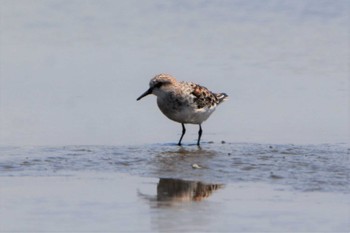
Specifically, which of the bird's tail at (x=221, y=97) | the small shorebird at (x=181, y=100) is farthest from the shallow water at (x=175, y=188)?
the bird's tail at (x=221, y=97)

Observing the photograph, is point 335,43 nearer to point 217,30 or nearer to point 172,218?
point 217,30

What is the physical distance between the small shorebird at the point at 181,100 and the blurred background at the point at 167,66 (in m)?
0.27

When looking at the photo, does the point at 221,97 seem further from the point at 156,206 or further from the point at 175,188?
the point at 156,206

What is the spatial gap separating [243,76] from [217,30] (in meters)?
2.92

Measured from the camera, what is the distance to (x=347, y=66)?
49.3ft

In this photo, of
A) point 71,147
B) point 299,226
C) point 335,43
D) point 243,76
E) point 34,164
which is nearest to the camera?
point 299,226

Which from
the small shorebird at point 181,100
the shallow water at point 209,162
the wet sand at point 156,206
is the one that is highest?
the small shorebird at point 181,100

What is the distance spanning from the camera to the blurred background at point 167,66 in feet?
41.0

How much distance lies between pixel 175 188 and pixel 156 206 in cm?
84

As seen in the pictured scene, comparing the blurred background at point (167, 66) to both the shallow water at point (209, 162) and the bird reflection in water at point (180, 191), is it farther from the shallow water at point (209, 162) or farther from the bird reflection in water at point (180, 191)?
the bird reflection in water at point (180, 191)

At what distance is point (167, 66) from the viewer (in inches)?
588

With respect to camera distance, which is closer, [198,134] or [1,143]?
[1,143]

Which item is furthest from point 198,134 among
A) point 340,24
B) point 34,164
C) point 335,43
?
point 340,24

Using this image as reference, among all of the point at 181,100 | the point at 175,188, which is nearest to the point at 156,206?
the point at 175,188
